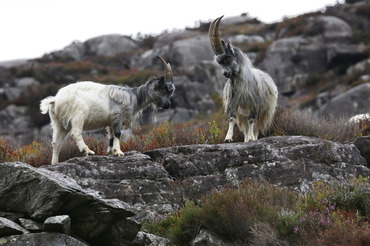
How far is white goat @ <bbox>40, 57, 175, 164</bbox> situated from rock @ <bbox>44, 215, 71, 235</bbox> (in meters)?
2.74

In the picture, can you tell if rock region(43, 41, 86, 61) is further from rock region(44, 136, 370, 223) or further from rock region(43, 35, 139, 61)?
rock region(44, 136, 370, 223)

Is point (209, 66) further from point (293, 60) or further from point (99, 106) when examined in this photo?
point (99, 106)

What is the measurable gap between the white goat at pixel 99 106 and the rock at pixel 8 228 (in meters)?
2.81

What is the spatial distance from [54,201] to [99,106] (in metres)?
2.99

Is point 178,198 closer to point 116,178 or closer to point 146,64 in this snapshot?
point 116,178

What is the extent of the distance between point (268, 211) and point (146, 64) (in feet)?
106

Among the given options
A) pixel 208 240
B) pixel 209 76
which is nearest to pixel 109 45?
pixel 209 76

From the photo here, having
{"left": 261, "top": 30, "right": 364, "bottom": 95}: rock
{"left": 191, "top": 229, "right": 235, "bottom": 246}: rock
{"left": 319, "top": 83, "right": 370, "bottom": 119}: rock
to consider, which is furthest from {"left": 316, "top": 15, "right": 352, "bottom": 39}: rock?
{"left": 191, "top": 229, "right": 235, "bottom": 246}: rock

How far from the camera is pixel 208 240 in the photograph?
5.81m

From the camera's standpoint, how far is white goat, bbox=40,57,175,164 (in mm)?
7695

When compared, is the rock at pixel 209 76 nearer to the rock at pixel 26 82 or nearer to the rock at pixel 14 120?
the rock at pixel 14 120

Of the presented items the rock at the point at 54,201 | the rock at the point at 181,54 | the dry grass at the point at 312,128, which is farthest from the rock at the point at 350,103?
the rock at the point at 54,201

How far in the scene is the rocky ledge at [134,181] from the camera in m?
5.20

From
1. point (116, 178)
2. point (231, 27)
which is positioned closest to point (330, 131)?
point (116, 178)
